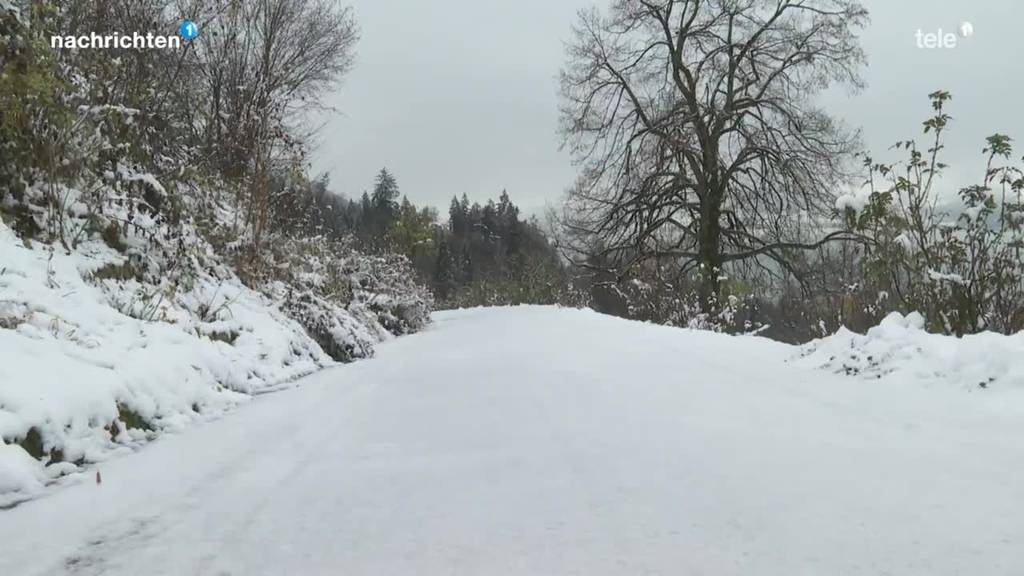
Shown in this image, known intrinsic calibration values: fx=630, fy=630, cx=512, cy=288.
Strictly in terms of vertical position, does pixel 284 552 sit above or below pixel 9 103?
below

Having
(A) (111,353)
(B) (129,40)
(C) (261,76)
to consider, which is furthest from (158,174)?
(C) (261,76)

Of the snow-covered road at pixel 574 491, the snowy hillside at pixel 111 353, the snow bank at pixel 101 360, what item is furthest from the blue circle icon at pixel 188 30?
the snow-covered road at pixel 574 491

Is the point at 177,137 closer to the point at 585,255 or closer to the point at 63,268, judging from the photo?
the point at 63,268

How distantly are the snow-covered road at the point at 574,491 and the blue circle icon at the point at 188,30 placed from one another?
617 cm

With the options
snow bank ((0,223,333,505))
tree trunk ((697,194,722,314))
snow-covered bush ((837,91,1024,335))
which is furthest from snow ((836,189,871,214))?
tree trunk ((697,194,722,314))

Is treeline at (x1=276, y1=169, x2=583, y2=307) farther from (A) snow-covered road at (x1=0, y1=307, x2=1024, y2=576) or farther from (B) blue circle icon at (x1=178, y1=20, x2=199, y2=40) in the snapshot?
(A) snow-covered road at (x1=0, y1=307, x2=1024, y2=576)

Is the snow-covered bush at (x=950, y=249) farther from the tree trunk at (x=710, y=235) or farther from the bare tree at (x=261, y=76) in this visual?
the tree trunk at (x=710, y=235)

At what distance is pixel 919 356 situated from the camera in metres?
4.13

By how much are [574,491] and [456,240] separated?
81178mm

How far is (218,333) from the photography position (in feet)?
19.0

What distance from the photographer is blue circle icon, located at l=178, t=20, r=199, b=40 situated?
26.6 ft

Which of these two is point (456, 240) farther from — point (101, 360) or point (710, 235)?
point (101, 360)

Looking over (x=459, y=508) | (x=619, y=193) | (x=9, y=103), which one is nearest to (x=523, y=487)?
(x=459, y=508)

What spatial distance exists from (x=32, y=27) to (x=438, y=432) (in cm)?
453
